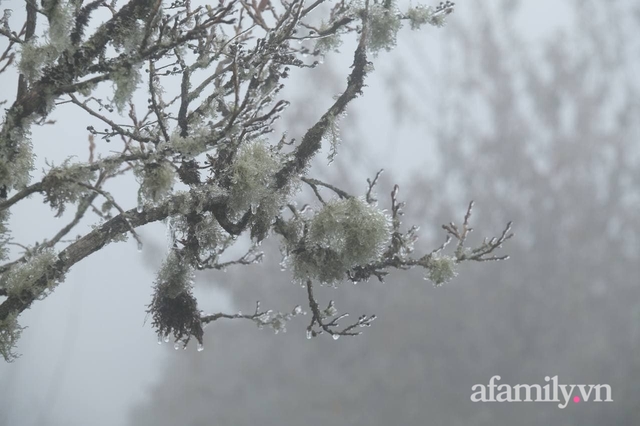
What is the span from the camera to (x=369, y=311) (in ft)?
10.6

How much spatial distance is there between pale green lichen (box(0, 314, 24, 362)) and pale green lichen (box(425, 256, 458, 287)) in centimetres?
46

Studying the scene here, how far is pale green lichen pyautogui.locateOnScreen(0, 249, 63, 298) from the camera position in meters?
0.63

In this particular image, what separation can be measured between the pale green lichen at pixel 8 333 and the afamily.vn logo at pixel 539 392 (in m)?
2.74

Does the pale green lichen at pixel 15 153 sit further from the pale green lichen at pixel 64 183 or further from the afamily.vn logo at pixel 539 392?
the afamily.vn logo at pixel 539 392

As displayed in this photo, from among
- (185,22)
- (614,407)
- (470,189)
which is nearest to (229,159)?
(185,22)

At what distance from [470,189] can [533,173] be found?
36 centimetres

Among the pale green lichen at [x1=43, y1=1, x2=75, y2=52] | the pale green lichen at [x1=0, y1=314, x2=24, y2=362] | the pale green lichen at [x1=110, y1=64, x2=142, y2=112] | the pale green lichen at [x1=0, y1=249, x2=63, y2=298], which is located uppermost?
the pale green lichen at [x1=43, y1=1, x2=75, y2=52]

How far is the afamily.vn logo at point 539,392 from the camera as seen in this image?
3.12 m

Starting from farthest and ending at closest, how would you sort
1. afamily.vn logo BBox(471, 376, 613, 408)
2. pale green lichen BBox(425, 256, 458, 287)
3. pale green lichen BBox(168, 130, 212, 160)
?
1. afamily.vn logo BBox(471, 376, 613, 408)
2. pale green lichen BBox(425, 256, 458, 287)
3. pale green lichen BBox(168, 130, 212, 160)

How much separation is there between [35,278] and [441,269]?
45 centimetres

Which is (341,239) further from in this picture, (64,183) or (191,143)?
(64,183)

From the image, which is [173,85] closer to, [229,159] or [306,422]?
[306,422]

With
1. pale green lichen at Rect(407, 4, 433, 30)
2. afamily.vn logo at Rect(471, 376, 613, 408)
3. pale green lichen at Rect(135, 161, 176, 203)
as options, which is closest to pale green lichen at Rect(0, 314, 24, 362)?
pale green lichen at Rect(135, 161, 176, 203)

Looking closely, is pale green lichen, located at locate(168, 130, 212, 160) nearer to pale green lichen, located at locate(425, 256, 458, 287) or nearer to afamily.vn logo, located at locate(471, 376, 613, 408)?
pale green lichen, located at locate(425, 256, 458, 287)
